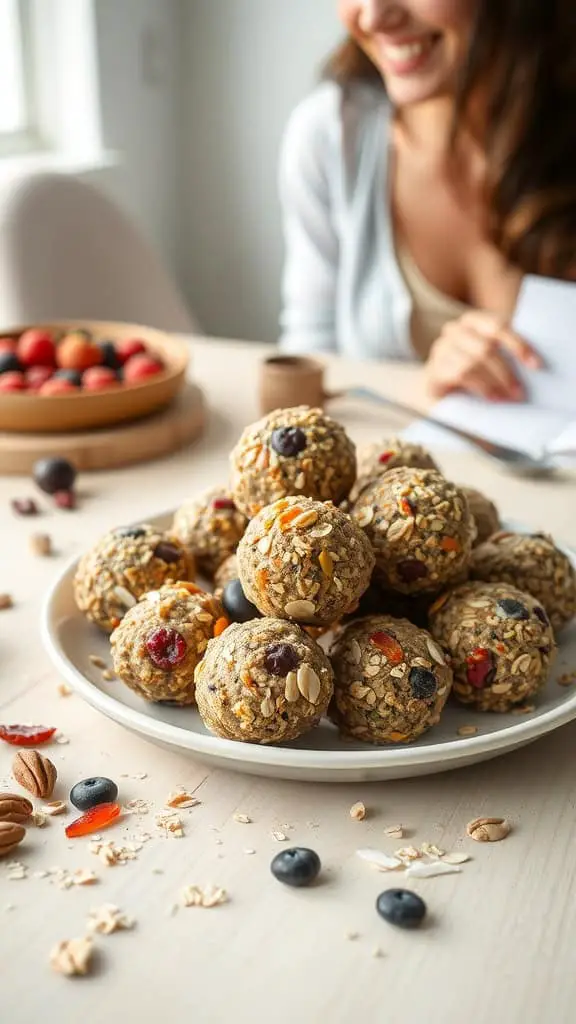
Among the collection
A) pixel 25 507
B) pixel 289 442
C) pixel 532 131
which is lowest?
pixel 25 507

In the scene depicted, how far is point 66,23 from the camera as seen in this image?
2887 millimetres

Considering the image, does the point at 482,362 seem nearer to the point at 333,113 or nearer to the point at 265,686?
the point at 333,113

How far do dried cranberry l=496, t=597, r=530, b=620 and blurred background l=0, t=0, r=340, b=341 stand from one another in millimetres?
2286

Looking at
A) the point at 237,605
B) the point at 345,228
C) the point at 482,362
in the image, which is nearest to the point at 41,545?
the point at 237,605

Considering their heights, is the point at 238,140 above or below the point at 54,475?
above

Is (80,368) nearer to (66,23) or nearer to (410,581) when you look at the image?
(410,581)

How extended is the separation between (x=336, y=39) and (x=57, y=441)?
7.79 feet

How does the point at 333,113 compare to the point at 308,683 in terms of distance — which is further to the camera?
the point at 333,113

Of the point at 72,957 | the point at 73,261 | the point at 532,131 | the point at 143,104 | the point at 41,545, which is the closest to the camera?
the point at 72,957

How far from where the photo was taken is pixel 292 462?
74cm

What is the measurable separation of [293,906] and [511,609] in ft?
0.79

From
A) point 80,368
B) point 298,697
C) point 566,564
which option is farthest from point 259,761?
point 80,368

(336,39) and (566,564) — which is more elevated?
(336,39)

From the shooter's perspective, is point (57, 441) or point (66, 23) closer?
point (57, 441)
